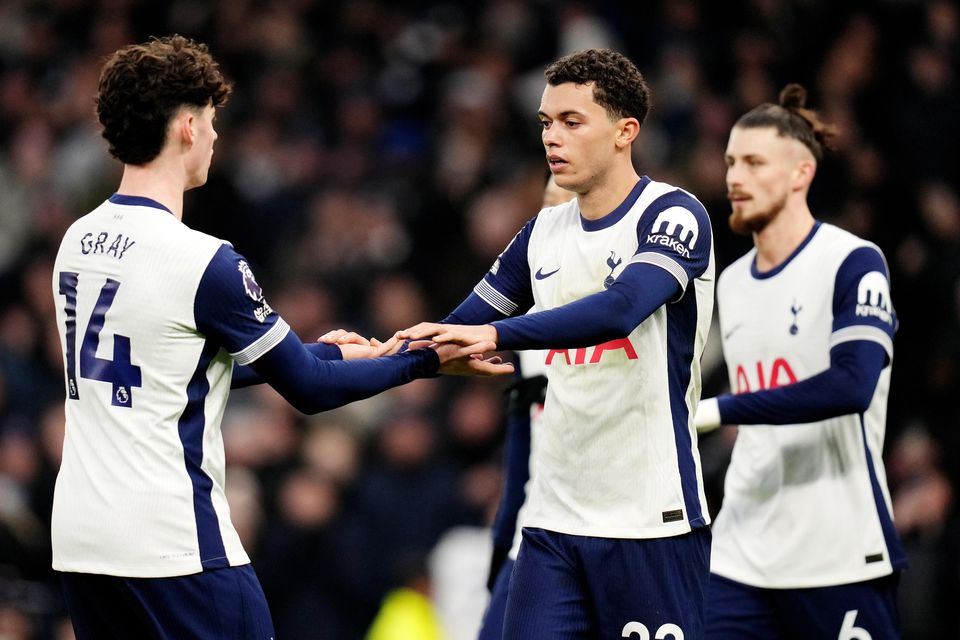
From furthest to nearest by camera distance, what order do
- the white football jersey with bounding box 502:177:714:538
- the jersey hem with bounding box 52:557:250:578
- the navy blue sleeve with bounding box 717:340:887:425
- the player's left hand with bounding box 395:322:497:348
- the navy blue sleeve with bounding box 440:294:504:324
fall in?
the navy blue sleeve with bounding box 717:340:887:425, the navy blue sleeve with bounding box 440:294:504:324, the white football jersey with bounding box 502:177:714:538, the player's left hand with bounding box 395:322:497:348, the jersey hem with bounding box 52:557:250:578

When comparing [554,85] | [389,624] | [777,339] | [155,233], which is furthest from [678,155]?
[155,233]

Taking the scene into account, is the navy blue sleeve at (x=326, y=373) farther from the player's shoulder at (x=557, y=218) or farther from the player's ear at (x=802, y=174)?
the player's ear at (x=802, y=174)

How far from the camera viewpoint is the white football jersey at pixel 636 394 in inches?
177

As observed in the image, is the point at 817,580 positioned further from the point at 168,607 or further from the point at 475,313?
the point at 168,607

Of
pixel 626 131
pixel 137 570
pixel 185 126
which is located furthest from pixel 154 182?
pixel 626 131

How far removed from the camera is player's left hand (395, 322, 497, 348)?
438 centimetres

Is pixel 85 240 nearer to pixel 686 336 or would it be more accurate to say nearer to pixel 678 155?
pixel 686 336

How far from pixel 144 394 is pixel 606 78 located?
72.3 inches

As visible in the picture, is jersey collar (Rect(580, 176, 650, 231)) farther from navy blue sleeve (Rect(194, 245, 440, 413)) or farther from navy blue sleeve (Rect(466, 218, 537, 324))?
navy blue sleeve (Rect(194, 245, 440, 413))

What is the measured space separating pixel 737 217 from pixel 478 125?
586cm

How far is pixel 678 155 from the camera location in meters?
10.2

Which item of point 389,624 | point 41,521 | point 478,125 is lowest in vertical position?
point 389,624

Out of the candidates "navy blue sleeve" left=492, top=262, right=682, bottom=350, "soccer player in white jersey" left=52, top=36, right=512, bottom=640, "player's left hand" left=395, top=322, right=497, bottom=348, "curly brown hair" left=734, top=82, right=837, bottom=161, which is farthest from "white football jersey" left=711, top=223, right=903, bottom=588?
"soccer player in white jersey" left=52, top=36, right=512, bottom=640

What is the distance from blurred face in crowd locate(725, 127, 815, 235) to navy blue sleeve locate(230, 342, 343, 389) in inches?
78.2
